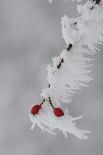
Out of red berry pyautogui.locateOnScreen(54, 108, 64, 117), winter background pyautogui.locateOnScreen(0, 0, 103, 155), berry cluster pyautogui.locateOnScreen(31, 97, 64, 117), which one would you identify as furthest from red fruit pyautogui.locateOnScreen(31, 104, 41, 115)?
winter background pyautogui.locateOnScreen(0, 0, 103, 155)

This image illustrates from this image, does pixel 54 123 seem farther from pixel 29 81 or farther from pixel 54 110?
pixel 29 81

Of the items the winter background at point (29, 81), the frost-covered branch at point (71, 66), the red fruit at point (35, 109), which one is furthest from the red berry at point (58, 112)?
the winter background at point (29, 81)

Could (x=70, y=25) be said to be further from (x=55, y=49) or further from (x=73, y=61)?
(x=55, y=49)

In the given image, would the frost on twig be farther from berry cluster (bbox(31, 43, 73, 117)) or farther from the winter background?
the winter background

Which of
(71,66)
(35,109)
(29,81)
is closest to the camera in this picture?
(71,66)

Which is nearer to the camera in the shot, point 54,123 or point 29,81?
point 54,123

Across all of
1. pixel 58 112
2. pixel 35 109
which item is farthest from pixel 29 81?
pixel 58 112
